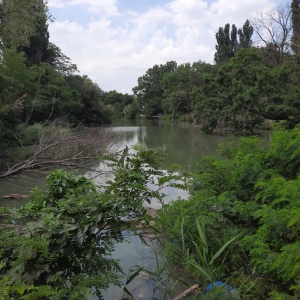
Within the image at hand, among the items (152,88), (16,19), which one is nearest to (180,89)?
(152,88)

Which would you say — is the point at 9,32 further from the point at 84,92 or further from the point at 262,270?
the point at 84,92

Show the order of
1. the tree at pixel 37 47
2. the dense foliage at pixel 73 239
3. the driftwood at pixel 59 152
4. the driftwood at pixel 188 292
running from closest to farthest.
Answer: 1. the dense foliage at pixel 73 239
2. the driftwood at pixel 188 292
3. the driftwood at pixel 59 152
4. the tree at pixel 37 47

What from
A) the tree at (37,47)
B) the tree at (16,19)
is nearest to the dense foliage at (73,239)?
the tree at (16,19)

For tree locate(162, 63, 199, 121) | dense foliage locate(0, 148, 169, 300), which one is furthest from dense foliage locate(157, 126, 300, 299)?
tree locate(162, 63, 199, 121)

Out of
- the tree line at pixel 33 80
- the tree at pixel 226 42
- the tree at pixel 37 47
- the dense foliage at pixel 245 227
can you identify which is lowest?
the dense foliage at pixel 245 227

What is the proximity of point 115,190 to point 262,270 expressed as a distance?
5.25 ft

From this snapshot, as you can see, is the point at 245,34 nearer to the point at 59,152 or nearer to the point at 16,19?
the point at 16,19

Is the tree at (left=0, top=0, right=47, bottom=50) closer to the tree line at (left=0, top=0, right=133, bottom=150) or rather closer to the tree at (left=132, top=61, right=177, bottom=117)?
the tree line at (left=0, top=0, right=133, bottom=150)

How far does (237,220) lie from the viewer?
4230 millimetres

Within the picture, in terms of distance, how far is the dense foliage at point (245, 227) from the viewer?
3016 mm

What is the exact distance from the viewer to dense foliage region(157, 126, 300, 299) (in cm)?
302

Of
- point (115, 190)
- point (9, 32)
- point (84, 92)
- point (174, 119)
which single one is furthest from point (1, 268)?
point (174, 119)

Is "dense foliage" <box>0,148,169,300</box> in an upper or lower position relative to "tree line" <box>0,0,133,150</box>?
lower

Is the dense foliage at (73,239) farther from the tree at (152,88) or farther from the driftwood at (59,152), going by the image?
the tree at (152,88)
